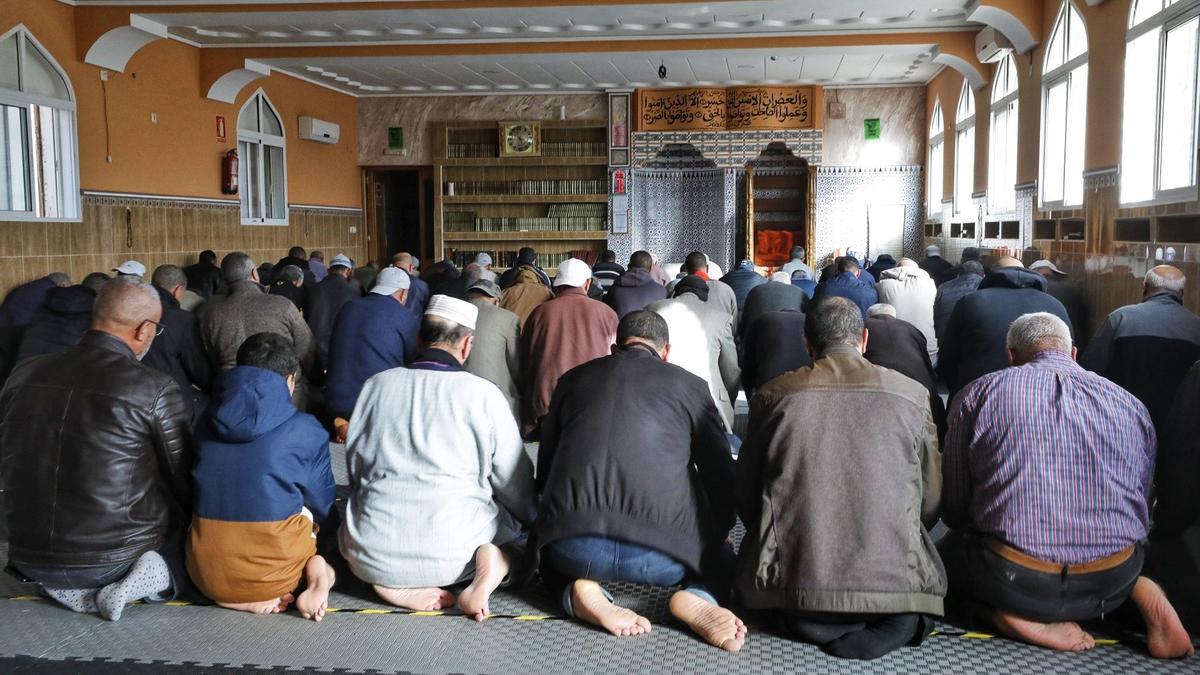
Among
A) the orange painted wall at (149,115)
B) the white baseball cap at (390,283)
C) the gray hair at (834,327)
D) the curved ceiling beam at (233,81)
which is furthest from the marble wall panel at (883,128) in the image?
the gray hair at (834,327)

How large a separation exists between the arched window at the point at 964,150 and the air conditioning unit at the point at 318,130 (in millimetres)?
7308

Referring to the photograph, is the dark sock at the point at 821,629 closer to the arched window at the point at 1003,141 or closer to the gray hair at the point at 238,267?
the gray hair at the point at 238,267

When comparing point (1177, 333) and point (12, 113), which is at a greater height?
point (12, 113)

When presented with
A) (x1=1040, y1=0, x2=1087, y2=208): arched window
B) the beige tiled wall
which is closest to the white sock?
the beige tiled wall

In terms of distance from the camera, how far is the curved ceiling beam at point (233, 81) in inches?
393

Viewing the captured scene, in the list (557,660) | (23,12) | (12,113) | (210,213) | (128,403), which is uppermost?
(23,12)

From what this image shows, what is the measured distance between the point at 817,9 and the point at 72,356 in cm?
724

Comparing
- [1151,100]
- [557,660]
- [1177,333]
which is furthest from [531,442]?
[1151,100]

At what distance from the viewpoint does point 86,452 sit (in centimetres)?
273

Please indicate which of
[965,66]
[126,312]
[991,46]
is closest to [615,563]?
[126,312]

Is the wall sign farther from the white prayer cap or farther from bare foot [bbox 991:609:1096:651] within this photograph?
bare foot [bbox 991:609:1096:651]

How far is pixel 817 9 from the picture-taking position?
28.2ft

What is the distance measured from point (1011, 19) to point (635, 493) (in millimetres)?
6882

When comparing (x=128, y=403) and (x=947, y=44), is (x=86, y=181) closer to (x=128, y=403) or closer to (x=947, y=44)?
(x=128, y=403)
